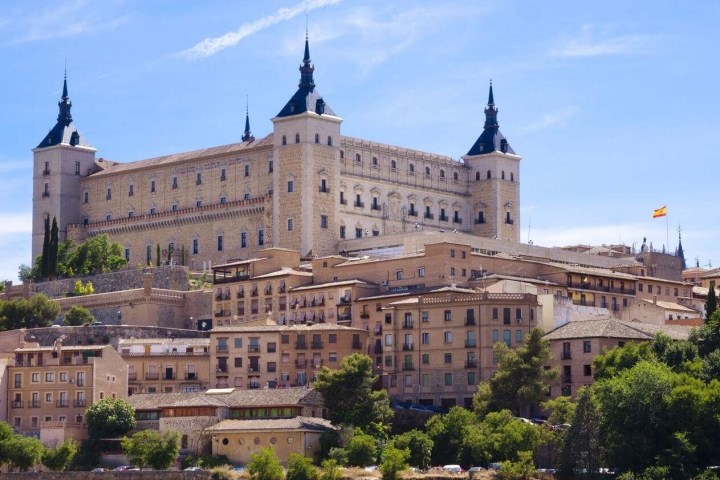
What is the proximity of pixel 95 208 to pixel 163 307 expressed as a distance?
3044 cm

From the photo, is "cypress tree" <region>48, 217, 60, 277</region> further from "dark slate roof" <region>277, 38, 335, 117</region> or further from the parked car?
the parked car

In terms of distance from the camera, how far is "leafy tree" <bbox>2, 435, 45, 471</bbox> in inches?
3184

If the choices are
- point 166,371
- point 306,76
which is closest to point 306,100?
point 306,76

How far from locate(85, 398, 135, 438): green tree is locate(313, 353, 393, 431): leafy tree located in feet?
28.4

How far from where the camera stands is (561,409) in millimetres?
79250

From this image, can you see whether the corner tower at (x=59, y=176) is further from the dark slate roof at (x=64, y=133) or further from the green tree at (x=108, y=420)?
the green tree at (x=108, y=420)

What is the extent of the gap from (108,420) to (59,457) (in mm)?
3083

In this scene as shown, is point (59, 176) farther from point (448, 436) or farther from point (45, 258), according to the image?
point (448, 436)

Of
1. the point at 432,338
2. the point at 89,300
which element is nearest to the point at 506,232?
the point at 89,300

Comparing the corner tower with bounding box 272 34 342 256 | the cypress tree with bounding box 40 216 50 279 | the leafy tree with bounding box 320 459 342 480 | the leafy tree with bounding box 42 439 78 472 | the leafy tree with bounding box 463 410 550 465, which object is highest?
the corner tower with bounding box 272 34 342 256

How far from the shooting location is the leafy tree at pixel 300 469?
7569cm

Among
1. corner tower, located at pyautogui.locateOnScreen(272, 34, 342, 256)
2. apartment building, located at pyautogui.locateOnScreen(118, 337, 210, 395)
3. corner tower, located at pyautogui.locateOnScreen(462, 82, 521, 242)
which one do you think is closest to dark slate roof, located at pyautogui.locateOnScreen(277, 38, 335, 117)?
corner tower, located at pyautogui.locateOnScreen(272, 34, 342, 256)

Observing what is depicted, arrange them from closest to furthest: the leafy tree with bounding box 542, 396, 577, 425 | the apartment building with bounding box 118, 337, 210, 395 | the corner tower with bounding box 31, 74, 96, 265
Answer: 1. the leafy tree with bounding box 542, 396, 577, 425
2. the apartment building with bounding box 118, 337, 210, 395
3. the corner tower with bounding box 31, 74, 96, 265

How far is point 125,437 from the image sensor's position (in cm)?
8331
